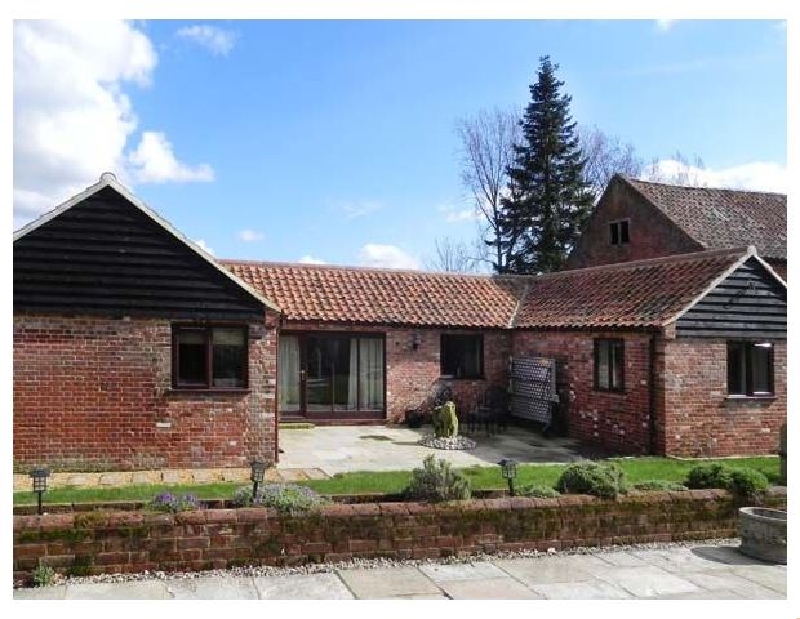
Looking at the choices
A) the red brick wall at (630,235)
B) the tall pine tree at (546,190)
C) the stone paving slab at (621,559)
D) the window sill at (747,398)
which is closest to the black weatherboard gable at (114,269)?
the stone paving slab at (621,559)

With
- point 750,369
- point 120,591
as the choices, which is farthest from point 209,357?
point 750,369

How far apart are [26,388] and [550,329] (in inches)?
458

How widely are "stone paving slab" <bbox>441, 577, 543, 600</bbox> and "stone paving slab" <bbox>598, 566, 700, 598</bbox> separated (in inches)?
38.2

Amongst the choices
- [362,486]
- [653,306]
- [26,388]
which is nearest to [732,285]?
[653,306]

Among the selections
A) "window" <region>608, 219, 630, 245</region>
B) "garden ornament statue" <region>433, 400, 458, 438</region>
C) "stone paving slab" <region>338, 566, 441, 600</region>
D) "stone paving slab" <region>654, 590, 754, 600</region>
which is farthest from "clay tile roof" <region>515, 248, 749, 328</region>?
"stone paving slab" <region>338, 566, 441, 600</region>

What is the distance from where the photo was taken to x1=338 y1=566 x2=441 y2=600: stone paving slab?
22.7 ft

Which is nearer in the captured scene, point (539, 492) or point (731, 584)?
point (731, 584)

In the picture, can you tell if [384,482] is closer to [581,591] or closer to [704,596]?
[581,591]

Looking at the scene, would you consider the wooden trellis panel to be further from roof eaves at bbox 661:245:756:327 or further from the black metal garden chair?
roof eaves at bbox 661:245:756:327

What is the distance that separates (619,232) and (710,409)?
15079mm

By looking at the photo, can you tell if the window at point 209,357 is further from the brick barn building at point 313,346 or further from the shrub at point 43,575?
the shrub at point 43,575

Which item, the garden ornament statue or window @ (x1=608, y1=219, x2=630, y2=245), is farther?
window @ (x1=608, y1=219, x2=630, y2=245)

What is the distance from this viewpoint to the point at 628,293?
16844 mm

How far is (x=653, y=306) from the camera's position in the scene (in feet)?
50.2
